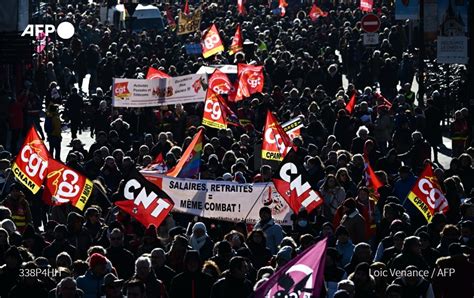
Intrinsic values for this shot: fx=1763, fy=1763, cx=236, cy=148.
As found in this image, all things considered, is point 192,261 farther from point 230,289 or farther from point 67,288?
point 67,288

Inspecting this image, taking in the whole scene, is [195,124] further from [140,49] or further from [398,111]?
[140,49]

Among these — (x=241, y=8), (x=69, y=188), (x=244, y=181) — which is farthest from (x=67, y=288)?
(x=241, y=8)

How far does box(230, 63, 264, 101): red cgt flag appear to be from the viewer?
106 feet

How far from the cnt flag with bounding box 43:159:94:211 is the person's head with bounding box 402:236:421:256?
208 inches

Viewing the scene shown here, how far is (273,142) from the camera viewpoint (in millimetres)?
23969

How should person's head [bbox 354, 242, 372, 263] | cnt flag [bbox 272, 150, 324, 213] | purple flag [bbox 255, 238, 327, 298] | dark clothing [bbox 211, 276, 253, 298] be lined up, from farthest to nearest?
cnt flag [bbox 272, 150, 324, 213] → person's head [bbox 354, 242, 372, 263] → dark clothing [bbox 211, 276, 253, 298] → purple flag [bbox 255, 238, 327, 298]

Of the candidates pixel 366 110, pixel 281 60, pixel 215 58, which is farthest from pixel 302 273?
pixel 215 58

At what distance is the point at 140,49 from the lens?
43.2 metres

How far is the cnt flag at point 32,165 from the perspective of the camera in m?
21.5

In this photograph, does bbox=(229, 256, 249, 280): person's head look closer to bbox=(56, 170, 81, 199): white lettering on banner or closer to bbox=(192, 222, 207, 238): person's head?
bbox=(192, 222, 207, 238): person's head

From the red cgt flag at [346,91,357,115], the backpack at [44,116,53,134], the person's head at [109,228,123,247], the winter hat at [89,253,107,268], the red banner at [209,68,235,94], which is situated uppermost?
the winter hat at [89,253,107,268]

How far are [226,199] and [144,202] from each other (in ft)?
4.44

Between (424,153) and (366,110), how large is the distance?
3.24 metres

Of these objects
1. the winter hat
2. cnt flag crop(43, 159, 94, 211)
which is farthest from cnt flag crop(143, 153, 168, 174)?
the winter hat
